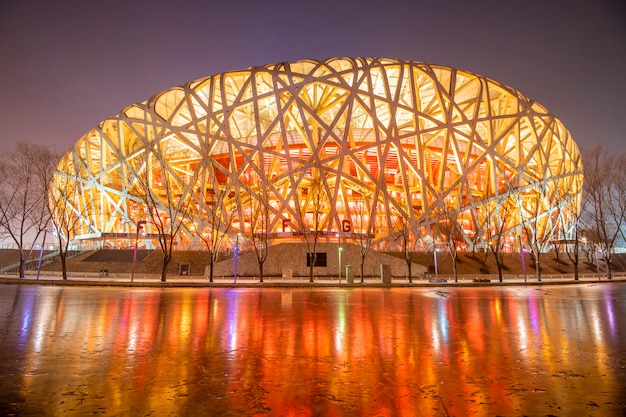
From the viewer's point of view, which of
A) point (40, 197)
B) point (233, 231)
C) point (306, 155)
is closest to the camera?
point (40, 197)

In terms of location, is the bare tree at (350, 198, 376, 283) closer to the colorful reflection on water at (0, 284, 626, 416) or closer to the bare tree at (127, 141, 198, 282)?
the bare tree at (127, 141, 198, 282)

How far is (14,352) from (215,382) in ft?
10.6

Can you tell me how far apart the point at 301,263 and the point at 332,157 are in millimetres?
12159

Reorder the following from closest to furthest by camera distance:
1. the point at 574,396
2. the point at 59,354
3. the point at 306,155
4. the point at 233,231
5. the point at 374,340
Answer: the point at 574,396 < the point at 59,354 < the point at 374,340 < the point at 233,231 < the point at 306,155

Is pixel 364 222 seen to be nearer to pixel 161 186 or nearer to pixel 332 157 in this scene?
pixel 332 157

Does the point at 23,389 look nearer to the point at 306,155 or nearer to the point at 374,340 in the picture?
the point at 374,340

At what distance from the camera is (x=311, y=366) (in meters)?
4.63

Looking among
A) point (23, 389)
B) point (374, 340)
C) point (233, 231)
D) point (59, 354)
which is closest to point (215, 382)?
point (23, 389)

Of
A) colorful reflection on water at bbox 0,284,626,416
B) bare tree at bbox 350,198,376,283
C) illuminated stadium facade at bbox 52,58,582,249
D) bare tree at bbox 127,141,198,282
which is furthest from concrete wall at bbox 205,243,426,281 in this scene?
colorful reflection on water at bbox 0,284,626,416

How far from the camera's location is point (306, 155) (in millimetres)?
47156

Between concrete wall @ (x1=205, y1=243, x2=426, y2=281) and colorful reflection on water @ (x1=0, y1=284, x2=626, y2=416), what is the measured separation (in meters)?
24.1

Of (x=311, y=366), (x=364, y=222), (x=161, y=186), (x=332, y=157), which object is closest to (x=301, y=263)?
(x=332, y=157)

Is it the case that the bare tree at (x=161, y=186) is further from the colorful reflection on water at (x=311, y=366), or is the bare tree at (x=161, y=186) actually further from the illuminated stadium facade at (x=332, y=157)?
the colorful reflection on water at (x=311, y=366)

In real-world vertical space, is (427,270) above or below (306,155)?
below
